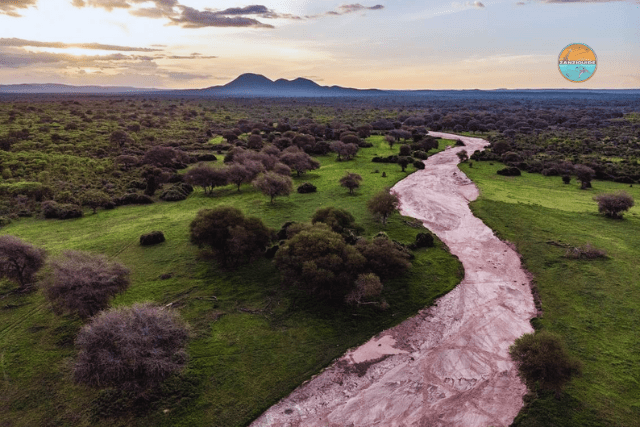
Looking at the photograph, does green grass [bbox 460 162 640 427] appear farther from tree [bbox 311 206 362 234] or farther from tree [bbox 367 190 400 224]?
tree [bbox 311 206 362 234]

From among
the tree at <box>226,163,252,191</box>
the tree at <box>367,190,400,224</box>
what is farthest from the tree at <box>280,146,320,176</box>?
the tree at <box>367,190,400,224</box>

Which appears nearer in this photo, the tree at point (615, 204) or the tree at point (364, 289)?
the tree at point (364, 289)

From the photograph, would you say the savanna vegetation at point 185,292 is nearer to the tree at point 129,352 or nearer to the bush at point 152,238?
the tree at point 129,352

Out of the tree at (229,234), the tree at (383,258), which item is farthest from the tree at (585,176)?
the tree at (229,234)

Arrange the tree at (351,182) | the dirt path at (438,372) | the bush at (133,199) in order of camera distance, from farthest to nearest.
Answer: the tree at (351,182) < the bush at (133,199) < the dirt path at (438,372)

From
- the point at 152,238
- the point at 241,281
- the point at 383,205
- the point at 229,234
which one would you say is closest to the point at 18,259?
the point at 152,238

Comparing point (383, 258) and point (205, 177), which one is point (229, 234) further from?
point (205, 177)
